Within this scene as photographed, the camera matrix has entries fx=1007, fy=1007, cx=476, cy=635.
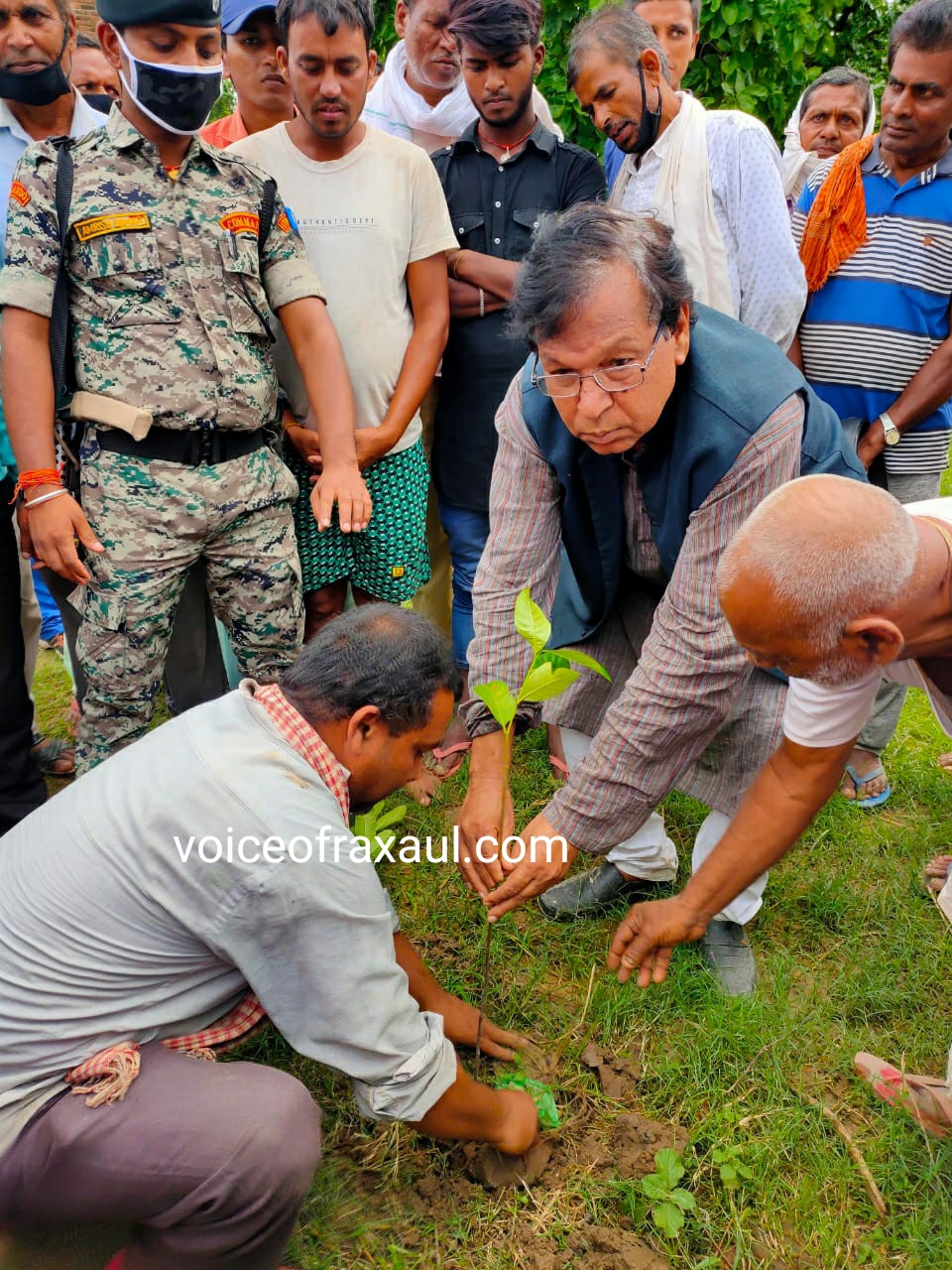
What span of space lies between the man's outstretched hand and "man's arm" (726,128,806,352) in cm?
185

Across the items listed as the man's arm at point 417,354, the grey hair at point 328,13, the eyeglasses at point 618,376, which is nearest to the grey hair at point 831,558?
the eyeglasses at point 618,376

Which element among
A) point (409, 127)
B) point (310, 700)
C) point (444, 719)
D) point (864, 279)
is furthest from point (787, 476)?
point (409, 127)

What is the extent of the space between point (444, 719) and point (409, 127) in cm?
286

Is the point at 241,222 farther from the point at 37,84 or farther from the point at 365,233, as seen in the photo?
the point at 37,84

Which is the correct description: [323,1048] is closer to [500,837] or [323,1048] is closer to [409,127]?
[500,837]

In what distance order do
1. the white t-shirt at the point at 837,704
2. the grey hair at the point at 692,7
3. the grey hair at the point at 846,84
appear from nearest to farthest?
the white t-shirt at the point at 837,704 < the grey hair at the point at 692,7 < the grey hair at the point at 846,84

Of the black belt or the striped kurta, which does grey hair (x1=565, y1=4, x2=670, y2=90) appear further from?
the black belt

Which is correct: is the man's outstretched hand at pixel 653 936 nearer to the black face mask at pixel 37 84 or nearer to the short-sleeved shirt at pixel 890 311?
the short-sleeved shirt at pixel 890 311

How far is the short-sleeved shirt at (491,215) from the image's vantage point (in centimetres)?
342

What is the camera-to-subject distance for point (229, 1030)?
1.98 metres

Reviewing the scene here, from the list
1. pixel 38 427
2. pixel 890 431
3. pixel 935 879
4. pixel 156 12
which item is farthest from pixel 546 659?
pixel 156 12

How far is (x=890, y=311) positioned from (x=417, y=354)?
60.1 inches

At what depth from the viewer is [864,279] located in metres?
3.26

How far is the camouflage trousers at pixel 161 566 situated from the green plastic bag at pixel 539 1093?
1.32 metres
